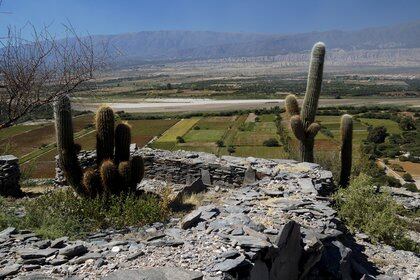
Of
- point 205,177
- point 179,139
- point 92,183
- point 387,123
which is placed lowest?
point 387,123

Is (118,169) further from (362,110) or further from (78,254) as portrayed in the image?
(362,110)

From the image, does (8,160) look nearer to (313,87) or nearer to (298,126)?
(298,126)

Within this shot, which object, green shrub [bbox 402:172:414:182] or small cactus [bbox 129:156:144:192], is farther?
green shrub [bbox 402:172:414:182]

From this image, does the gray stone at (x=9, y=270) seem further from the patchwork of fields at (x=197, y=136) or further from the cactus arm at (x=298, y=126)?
the patchwork of fields at (x=197, y=136)

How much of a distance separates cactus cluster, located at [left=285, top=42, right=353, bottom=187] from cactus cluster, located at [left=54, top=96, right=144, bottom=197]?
226 inches

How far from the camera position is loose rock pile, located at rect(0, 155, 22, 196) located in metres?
13.2

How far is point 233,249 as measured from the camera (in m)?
6.39

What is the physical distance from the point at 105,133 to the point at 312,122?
23.2 ft

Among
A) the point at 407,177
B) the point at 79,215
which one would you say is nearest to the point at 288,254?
the point at 79,215

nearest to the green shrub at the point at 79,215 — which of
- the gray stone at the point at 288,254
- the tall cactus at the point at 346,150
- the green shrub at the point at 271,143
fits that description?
the gray stone at the point at 288,254

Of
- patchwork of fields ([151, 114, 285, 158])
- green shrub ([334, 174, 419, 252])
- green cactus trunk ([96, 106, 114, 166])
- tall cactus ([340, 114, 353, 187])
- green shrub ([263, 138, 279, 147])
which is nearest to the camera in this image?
green shrub ([334, 174, 419, 252])

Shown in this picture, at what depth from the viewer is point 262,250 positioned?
650 centimetres

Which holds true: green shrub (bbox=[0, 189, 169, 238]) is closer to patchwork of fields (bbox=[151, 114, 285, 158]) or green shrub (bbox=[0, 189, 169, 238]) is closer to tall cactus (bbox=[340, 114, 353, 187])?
tall cactus (bbox=[340, 114, 353, 187])

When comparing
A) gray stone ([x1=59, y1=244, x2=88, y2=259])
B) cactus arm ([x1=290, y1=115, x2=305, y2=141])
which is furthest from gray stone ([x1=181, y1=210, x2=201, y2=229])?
cactus arm ([x1=290, y1=115, x2=305, y2=141])
